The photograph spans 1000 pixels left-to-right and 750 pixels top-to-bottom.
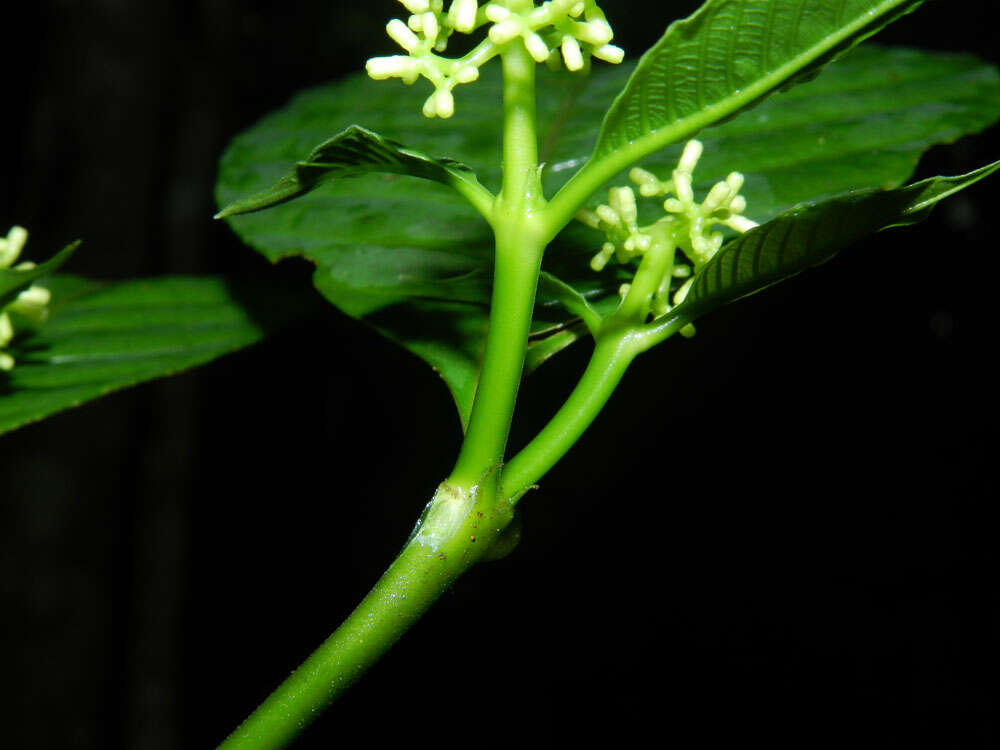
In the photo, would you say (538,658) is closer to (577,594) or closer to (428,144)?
(577,594)

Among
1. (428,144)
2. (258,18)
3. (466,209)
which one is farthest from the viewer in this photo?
(258,18)

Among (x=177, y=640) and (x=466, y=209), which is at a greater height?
(x=466, y=209)

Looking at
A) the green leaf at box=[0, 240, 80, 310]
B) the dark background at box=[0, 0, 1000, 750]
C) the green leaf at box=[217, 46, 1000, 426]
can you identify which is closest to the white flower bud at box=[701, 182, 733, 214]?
the green leaf at box=[217, 46, 1000, 426]

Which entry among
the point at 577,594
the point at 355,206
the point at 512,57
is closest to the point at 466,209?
the point at 355,206

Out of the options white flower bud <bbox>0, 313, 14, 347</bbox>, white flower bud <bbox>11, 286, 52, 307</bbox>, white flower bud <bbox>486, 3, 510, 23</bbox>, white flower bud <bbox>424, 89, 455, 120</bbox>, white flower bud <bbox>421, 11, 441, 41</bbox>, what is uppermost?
white flower bud <bbox>486, 3, 510, 23</bbox>

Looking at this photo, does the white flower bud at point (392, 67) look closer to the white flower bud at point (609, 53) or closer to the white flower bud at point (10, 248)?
the white flower bud at point (609, 53)

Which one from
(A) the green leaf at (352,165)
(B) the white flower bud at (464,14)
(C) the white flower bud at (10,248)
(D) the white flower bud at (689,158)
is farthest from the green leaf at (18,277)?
(D) the white flower bud at (689,158)

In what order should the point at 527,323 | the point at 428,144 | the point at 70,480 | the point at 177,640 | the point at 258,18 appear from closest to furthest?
the point at 527,323
the point at 428,144
the point at 70,480
the point at 177,640
the point at 258,18

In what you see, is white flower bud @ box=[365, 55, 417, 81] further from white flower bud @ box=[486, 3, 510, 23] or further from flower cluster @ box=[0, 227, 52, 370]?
flower cluster @ box=[0, 227, 52, 370]
